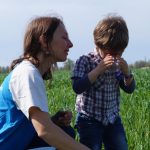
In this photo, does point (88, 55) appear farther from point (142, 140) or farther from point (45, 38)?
point (142, 140)

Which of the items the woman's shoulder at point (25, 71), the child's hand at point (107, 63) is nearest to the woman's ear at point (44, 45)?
the woman's shoulder at point (25, 71)

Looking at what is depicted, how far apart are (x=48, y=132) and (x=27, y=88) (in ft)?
0.75

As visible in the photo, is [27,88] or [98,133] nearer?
[27,88]

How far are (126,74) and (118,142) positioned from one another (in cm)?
45

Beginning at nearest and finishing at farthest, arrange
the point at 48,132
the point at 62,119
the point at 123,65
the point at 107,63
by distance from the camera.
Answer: the point at 48,132 → the point at 62,119 → the point at 107,63 → the point at 123,65

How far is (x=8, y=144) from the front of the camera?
3115 mm

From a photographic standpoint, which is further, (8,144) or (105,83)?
(105,83)

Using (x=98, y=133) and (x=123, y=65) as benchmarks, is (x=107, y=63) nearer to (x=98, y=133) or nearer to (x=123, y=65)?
(x=123, y=65)

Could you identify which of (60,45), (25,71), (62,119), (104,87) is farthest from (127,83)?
(25,71)

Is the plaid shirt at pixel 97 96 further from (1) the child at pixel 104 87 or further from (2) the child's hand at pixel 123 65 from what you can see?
(2) the child's hand at pixel 123 65

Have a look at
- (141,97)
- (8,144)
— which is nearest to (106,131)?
(8,144)

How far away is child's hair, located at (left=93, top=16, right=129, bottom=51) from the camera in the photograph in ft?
12.8

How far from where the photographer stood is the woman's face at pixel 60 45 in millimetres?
3160

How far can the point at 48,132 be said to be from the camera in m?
2.88
